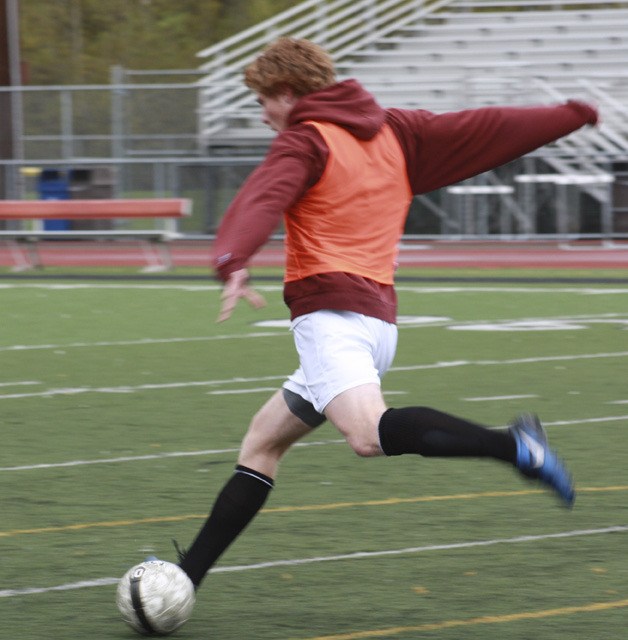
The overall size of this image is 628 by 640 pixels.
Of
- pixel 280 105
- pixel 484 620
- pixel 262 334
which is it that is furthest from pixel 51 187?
pixel 484 620

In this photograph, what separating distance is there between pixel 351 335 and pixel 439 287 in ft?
40.7

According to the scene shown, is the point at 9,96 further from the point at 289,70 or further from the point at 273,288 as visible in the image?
the point at 289,70

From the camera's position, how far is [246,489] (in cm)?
507

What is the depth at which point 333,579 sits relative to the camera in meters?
5.57

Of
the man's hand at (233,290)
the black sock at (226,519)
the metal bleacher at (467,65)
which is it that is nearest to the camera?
the man's hand at (233,290)

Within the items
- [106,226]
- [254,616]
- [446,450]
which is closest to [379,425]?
[446,450]

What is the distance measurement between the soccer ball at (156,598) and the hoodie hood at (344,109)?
1.42 meters

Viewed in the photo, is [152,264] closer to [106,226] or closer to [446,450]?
[106,226]

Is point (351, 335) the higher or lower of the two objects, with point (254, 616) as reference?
higher

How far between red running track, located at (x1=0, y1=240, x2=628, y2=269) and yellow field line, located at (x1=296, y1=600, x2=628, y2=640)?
1524 cm

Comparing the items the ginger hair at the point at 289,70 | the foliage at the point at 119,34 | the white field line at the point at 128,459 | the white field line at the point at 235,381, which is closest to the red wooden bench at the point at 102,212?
the white field line at the point at 235,381

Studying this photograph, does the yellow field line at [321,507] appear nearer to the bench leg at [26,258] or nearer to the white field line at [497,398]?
the white field line at [497,398]

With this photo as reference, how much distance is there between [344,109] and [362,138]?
0.37ft

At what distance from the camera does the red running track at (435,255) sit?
20.9m
